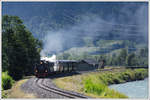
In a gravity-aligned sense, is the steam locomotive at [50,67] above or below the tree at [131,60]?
above

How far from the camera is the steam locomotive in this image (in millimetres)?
31297

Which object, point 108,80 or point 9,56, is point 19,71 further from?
point 108,80

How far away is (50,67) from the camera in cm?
3312

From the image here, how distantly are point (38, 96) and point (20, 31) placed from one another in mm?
17917

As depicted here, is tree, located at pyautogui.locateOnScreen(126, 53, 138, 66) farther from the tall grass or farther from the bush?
the bush

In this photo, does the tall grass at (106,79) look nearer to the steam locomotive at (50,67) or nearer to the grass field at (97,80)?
the grass field at (97,80)

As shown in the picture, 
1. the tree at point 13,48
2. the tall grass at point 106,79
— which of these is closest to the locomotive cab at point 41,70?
the tree at point 13,48

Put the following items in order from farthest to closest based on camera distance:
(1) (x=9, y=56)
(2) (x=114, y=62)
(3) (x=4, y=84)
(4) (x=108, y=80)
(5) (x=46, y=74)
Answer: (2) (x=114, y=62) < (4) (x=108, y=80) < (5) (x=46, y=74) < (1) (x=9, y=56) < (3) (x=4, y=84)

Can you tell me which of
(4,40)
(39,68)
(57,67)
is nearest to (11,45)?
(4,40)

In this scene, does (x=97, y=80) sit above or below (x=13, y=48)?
below

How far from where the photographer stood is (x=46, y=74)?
31.6 m

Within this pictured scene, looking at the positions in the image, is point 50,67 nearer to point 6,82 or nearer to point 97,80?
point 97,80

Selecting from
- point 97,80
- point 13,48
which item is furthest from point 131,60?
point 13,48

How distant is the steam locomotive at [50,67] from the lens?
31297 mm
